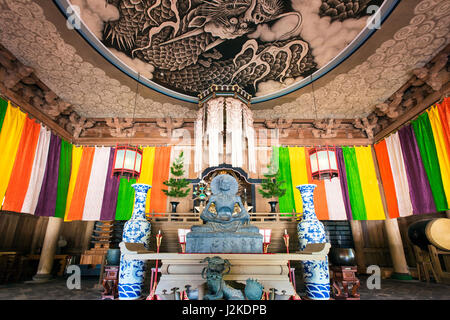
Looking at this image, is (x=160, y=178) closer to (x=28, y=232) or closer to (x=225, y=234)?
(x=28, y=232)

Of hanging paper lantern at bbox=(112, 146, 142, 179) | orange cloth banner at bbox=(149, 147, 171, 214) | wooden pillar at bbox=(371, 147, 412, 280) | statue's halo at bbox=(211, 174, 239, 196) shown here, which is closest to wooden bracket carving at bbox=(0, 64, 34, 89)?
hanging paper lantern at bbox=(112, 146, 142, 179)

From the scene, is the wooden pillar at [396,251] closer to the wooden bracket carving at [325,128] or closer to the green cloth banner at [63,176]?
the wooden bracket carving at [325,128]

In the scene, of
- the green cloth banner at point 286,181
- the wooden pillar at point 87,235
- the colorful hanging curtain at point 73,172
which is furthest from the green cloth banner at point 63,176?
the green cloth banner at point 286,181

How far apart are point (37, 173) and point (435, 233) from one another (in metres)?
7.98

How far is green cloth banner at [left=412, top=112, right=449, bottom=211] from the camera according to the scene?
4.20 meters

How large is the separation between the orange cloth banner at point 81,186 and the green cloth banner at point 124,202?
34.3 inches

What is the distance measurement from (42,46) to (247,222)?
4815 mm

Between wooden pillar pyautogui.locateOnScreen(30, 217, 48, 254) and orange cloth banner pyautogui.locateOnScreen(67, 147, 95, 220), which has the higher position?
orange cloth banner pyautogui.locateOnScreen(67, 147, 95, 220)

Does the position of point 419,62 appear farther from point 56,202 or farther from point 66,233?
point 66,233

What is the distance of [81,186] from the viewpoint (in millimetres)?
5836

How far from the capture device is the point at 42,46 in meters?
4.12

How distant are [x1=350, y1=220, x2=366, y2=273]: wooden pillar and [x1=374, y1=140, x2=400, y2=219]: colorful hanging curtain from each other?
79cm

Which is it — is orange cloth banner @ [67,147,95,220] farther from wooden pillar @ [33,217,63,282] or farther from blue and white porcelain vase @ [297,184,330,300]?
blue and white porcelain vase @ [297,184,330,300]
